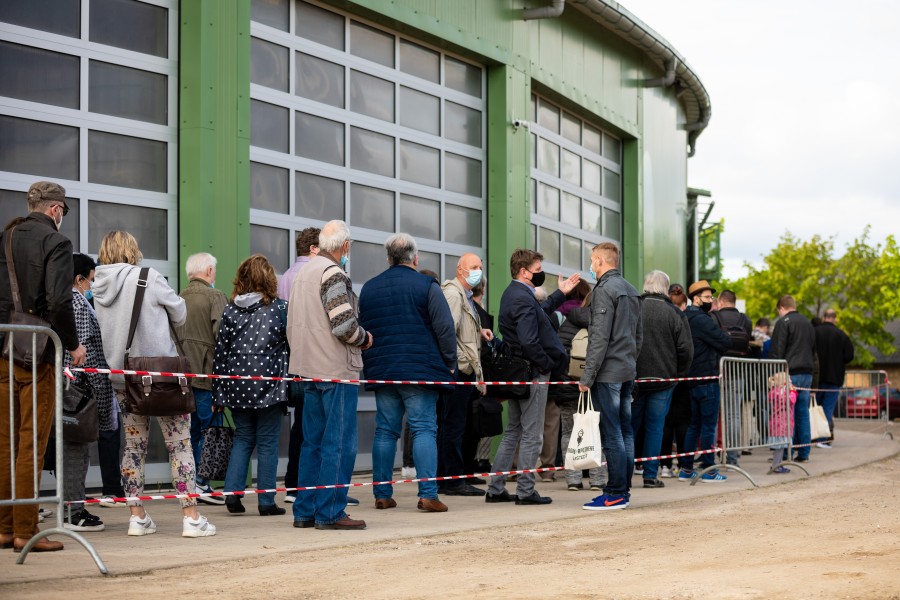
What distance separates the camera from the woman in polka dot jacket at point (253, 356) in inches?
351

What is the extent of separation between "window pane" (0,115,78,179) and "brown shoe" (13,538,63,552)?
155 inches

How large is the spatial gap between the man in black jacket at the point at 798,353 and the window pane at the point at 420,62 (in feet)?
16.3

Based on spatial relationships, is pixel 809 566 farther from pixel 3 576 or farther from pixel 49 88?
pixel 49 88

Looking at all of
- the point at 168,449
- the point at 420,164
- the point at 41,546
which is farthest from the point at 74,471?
the point at 420,164

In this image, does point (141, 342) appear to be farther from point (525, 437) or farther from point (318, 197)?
point (318, 197)

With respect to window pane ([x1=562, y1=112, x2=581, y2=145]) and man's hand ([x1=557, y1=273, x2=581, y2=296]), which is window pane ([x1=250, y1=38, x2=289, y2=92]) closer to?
man's hand ([x1=557, y1=273, x2=581, y2=296])

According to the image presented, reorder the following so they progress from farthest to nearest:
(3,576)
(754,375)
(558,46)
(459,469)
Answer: (558,46) < (754,375) < (459,469) < (3,576)

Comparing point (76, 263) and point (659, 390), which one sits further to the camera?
point (659, 390)

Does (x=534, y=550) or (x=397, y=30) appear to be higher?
(x=397, y=30)

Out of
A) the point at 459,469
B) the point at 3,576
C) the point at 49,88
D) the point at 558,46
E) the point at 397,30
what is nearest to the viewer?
the point at 3,576

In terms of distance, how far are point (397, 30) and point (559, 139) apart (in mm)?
4655

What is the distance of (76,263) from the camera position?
8477 millimetres

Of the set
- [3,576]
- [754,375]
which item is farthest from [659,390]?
[3,576]

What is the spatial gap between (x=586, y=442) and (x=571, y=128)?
9674mm
